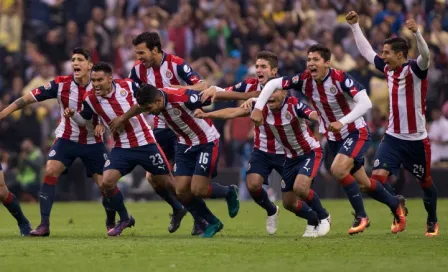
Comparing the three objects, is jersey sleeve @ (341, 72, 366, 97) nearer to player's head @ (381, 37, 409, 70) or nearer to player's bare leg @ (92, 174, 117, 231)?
player's head @ (381, 37, 409, 70)

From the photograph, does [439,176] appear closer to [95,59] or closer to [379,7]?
[379,7]

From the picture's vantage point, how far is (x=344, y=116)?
1380 centimetres

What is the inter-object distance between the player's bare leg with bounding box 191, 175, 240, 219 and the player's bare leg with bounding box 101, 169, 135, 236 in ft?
3.25

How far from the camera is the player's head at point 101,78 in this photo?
1426cm

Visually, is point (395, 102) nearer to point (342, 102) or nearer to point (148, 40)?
point (342, 102)

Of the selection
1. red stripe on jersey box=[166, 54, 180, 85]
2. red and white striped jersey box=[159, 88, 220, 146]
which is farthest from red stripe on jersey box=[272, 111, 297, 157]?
red stripe on jersey box=[166, 54, 180, 85]

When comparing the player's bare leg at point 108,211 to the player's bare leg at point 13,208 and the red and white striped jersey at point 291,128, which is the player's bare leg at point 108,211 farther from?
the red and white striped jersey at point 291,128

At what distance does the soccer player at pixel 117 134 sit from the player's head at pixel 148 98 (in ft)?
2.98

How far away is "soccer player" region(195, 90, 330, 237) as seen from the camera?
1416 cm

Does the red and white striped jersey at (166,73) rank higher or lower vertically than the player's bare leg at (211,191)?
higher

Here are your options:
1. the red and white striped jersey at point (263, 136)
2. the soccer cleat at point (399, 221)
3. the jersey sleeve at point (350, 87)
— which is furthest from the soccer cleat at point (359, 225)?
the jersey sleeve at point (350, 87)

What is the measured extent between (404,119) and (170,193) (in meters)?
3.35

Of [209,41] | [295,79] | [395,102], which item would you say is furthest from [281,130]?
[209,41]

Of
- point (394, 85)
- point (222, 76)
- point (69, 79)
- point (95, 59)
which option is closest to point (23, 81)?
point (95, 59)
